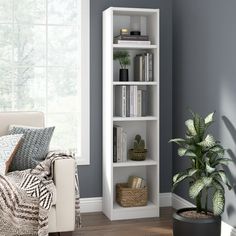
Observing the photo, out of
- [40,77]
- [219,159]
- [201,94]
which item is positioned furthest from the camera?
[40,77]

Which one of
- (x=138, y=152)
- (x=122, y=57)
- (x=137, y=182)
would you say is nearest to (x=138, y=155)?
(x=138, y=152)

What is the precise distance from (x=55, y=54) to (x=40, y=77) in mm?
267

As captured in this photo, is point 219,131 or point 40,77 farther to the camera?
point 40,77

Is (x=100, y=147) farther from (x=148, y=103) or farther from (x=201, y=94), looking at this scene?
(x=201, y=94)

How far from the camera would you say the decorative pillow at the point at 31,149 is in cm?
408

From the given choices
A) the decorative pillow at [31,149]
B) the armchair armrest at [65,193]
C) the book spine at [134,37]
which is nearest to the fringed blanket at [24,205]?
the armchair armrest at [65,193]

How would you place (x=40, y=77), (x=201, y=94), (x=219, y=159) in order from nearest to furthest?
(x=219, y=159) → (x=201, y=94) → (x=40, y=77)

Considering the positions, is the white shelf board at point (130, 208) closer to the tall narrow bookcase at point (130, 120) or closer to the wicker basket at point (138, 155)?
the tall narrow bookcase at point (130, 120)

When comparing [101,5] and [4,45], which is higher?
[101,5]

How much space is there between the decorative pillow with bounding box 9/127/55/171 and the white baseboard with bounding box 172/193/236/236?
1.49 m

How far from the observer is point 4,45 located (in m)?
4.71

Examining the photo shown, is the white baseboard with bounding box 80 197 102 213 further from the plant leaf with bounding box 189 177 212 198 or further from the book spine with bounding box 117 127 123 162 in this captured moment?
the plant leaf with bounding box 189 177 212 198

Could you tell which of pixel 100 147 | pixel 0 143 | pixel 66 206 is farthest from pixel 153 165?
pixel 0 143

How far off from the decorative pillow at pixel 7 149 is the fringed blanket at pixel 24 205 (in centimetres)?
15
